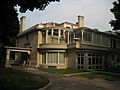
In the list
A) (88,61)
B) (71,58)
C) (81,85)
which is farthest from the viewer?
(71,58)

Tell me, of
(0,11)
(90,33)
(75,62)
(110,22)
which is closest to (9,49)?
(75,62)

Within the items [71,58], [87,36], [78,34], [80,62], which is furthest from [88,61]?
[78,34]

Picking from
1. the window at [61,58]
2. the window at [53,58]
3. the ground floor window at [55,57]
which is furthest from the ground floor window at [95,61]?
the window at [53,58]

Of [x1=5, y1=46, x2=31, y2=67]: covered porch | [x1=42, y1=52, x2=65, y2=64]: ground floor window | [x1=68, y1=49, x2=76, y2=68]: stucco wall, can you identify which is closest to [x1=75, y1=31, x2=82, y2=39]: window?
[x1=68, y1=49, x2=76, y2=68]: stucco wall

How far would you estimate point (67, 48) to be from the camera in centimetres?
4050

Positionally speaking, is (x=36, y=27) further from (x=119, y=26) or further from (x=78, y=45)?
(x=119, y=26)

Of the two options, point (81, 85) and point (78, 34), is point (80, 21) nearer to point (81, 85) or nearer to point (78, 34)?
point (78, 34)

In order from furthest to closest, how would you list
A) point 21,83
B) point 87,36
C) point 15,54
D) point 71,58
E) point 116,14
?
point 15,54 < point 87,36 < point 71,58 < point 116,14 < point 21,83

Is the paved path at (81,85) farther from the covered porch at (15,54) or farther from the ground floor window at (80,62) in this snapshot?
the covered porch at (15,54)

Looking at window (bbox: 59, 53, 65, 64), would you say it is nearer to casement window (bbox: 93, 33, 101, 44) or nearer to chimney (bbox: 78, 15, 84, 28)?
casement window (bbox: 93, 33, 101, 44)

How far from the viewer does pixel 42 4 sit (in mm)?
16422

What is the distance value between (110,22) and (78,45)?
22.6 feet

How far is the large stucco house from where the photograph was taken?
3894cm

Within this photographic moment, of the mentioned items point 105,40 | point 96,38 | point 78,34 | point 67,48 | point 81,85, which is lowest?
point 81,85
